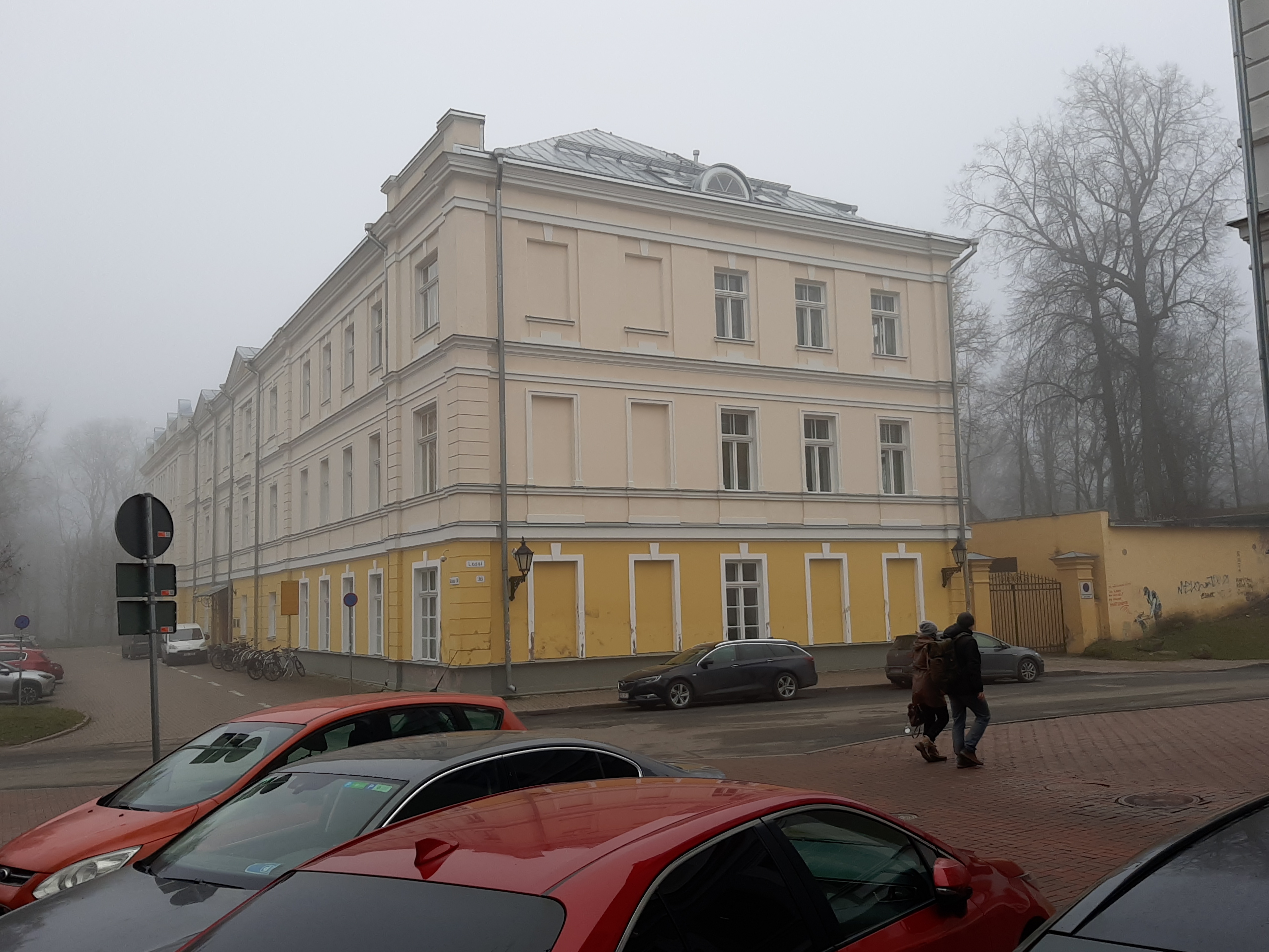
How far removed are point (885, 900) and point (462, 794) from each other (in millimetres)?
2083

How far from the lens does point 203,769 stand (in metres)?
6.49

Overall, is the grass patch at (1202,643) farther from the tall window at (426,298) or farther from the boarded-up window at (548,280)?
the tall window at (426,298)

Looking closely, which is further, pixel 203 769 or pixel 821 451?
pixel 821 451

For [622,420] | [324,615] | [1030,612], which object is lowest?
[1030,612]

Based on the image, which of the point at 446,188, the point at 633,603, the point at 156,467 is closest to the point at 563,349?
the point at 446,188

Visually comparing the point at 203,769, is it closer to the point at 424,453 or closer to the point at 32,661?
the point at 424,453

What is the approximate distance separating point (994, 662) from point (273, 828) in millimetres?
22305

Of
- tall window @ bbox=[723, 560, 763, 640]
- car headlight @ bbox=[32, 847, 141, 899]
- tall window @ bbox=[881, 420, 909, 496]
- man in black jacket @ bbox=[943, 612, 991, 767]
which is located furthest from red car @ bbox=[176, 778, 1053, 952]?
tall window @ bbox=[881, 420, 909, 496]

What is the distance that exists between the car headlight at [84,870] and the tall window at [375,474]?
2491cm

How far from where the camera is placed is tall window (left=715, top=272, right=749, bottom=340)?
28594 mm

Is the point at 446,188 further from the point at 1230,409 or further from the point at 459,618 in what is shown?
the point at 1230,409

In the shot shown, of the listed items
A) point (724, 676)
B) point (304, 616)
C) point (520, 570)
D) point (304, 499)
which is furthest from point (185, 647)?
point (724, 676)

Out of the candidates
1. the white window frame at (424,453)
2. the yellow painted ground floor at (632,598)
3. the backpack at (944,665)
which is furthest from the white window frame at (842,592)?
the backpack at (944,665)

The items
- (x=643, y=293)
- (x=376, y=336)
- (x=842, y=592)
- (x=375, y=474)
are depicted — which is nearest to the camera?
(x=643, y=293)
